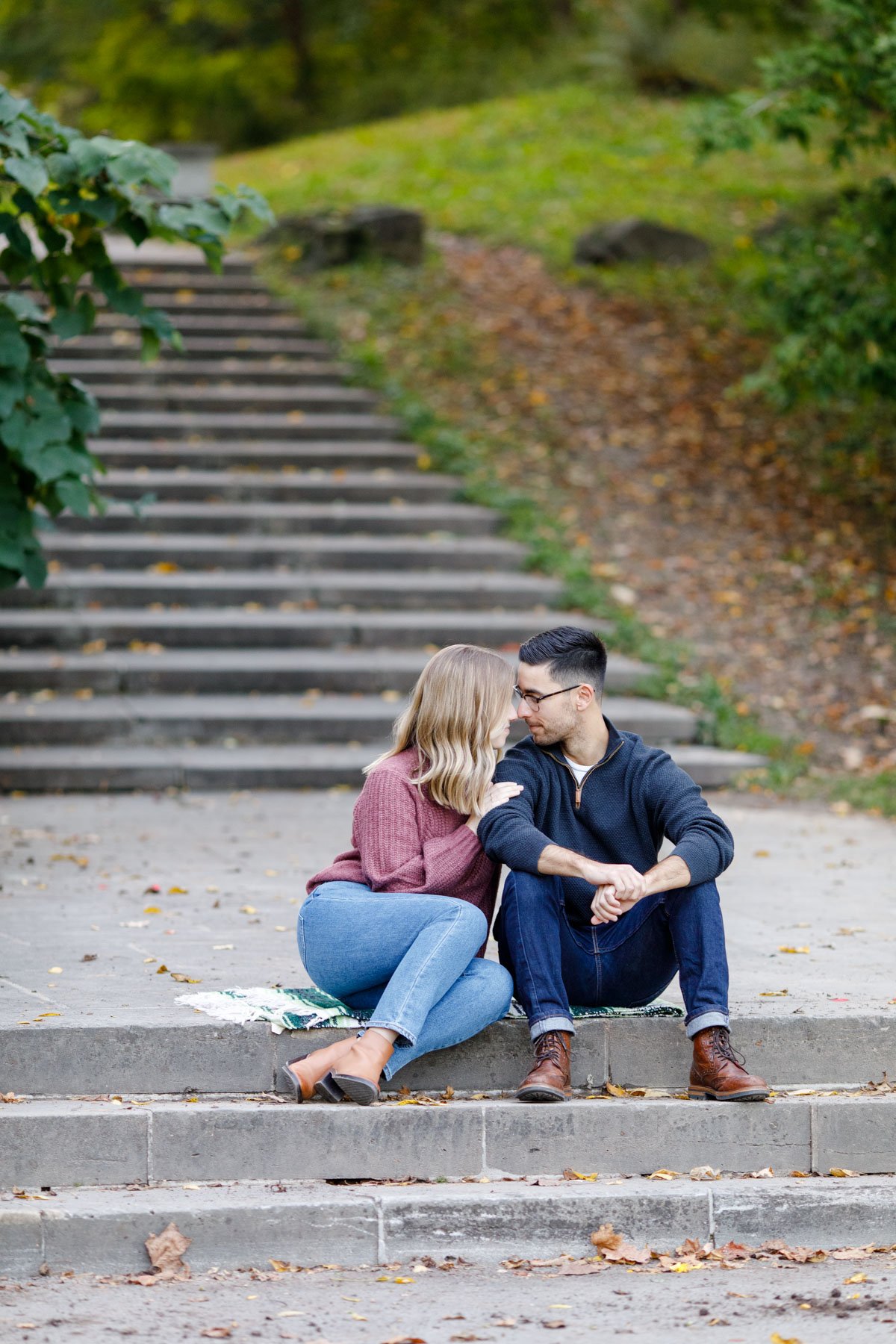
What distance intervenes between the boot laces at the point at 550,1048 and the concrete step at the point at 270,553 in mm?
6395

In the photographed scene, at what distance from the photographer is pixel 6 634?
29.6 ft

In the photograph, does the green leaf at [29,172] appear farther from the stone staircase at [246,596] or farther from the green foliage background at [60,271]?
the stone staircase at [246,596]

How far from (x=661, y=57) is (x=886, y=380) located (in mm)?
12543

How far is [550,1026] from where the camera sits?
3881 mm

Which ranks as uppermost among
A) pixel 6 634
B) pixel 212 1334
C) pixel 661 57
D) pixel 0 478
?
pixel 661 57

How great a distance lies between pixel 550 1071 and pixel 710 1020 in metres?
0.43

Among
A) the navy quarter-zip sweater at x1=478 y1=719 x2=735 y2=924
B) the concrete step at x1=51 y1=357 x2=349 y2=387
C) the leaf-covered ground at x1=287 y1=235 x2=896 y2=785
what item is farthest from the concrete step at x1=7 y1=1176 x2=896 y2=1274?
the concrete step at x1=51 y1=357 x2=349 y2=387

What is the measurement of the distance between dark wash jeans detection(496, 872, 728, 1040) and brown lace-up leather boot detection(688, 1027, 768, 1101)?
0.04 m

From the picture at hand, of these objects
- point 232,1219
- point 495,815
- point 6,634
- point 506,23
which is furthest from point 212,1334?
point 506,23

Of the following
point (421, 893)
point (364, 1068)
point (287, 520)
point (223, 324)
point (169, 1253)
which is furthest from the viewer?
point (223, 324)

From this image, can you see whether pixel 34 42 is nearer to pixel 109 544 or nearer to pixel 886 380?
pixel 109 544

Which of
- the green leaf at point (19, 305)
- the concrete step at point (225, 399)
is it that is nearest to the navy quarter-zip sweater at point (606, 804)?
the green leaf at point (19, 305)

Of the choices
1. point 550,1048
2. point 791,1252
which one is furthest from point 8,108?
point 791,1252

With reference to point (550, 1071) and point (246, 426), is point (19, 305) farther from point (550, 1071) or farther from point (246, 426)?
point (246, 426)
